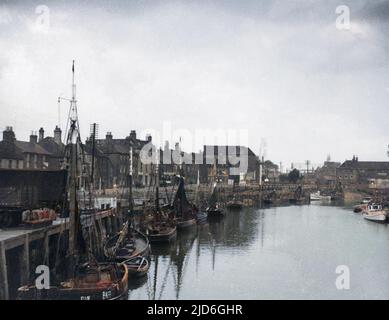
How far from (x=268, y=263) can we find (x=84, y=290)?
51.0 ft

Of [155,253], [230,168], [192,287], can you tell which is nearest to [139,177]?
[230,168]

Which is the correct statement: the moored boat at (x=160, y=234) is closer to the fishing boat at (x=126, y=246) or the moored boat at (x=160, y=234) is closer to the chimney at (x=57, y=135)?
the fishing boat at (x=126, y=246)

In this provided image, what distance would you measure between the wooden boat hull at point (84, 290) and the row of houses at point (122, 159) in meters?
15.0

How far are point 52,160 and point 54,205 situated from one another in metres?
28.5

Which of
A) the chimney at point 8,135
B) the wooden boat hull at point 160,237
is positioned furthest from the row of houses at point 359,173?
the chimney at point 8,135

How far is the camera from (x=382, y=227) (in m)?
51.4

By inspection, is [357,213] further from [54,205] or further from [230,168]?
[54,205]

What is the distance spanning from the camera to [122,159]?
70.4 meters

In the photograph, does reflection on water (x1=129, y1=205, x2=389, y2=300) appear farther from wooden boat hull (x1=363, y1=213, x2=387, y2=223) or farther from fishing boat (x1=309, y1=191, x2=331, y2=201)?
fishing boat (x1=309, y1=191, x2=331, y2=201)

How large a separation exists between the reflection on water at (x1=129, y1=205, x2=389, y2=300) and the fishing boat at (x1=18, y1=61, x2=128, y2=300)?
212 centimetres

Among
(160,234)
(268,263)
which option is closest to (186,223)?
(160,234)

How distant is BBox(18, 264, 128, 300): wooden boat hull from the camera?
1730cm

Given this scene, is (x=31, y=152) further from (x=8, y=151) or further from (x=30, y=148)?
(x=8, y=151)
